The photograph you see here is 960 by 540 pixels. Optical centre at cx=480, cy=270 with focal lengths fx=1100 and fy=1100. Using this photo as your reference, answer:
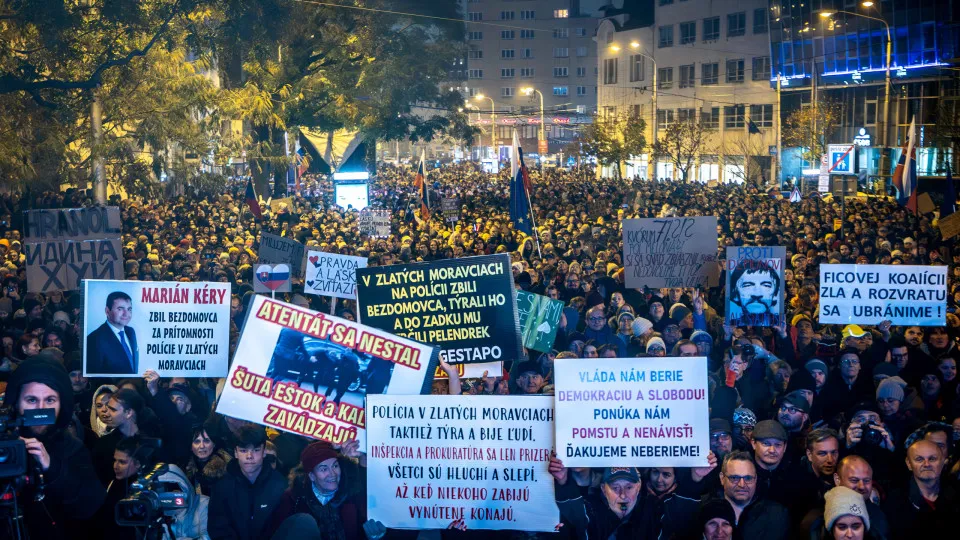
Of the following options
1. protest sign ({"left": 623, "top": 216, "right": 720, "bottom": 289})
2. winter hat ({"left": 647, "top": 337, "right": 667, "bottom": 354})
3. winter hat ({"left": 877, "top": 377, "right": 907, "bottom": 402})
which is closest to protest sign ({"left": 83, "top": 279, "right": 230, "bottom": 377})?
winter hat ({"left": 647, "top": 337, "right": 667, "bottom": 354})

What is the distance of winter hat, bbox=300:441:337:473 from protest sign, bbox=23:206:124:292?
Result: 6.80 meters

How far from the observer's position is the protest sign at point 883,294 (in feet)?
35.0

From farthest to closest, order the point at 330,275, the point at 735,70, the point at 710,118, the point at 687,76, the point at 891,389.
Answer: the point at 687,76 → the point at 710,118 → the point at 735,70 → the point at 330,275 → the point at 891,389

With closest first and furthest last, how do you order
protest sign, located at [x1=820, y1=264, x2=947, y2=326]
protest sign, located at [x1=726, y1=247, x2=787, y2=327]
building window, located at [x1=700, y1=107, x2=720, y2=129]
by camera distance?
protest sign, located at [x1=820, y1=264, x2=947, y2=326]
protest sign, located at [x1=726, y1=247, x2=787, y2=327]
building window, located at [x1=700, y1=107, x2=720, y2=129]

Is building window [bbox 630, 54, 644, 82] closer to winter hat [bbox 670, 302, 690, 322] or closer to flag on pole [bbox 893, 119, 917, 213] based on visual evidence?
flag on pole [bbox 893, 119, 917, 213]

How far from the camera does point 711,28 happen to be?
6725 cm

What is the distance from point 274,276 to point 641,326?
457cm

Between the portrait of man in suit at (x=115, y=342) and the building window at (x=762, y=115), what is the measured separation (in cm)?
5646

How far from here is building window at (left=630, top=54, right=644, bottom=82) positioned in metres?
75.4

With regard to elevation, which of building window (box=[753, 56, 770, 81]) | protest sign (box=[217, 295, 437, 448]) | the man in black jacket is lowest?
the man in black jacket

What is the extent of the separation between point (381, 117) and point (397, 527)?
118 feet

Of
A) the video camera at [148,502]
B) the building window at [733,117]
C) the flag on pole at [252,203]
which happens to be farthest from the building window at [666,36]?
the video camera at [148,502]

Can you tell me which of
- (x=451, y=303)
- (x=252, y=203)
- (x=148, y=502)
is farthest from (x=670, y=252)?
(x=252, y=203)

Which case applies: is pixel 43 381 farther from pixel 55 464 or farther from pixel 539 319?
pixel 539 319
